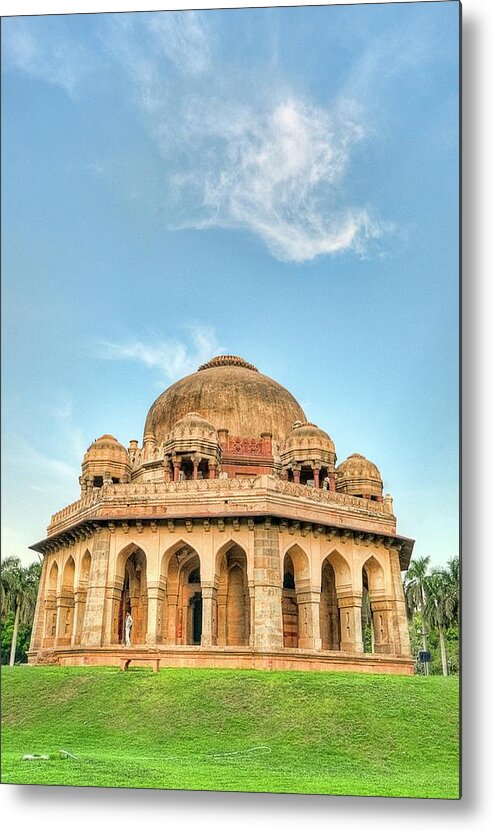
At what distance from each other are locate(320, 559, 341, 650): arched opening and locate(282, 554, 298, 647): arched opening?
97 centimetres

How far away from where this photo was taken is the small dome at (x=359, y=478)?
27578mm

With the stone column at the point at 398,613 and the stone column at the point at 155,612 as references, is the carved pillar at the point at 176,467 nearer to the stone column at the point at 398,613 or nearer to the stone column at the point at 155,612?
the stone column at the point at 155,612

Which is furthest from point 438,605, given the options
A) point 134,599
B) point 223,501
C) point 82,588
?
point 82,588

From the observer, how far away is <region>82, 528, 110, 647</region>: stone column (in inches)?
886

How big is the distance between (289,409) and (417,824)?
809 inches

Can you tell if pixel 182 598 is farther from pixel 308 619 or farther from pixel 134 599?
pixel 308 619

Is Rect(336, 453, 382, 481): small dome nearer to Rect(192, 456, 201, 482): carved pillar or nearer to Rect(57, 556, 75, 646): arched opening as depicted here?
Rect(192, 456, 201, 482): carved pillar

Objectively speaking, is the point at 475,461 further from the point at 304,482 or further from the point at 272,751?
the point at 304,482

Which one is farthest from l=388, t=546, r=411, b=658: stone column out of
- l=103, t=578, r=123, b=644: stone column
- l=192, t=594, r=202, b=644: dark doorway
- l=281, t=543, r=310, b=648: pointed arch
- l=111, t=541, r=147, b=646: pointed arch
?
l=103, t=578, r=123, b=644: stone column

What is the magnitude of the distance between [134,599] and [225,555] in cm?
383

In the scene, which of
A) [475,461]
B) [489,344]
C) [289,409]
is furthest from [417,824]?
[289,409]

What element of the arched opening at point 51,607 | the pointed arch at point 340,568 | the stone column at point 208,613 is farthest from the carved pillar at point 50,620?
the pointed arch at point 340,568

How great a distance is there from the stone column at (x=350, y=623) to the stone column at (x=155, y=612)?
5498 millimetres

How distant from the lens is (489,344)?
1248 cm
